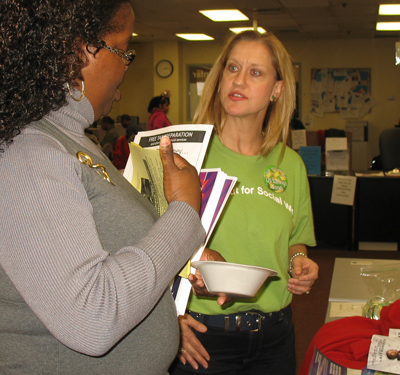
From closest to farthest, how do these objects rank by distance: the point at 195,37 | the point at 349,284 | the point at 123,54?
the point at 123,54 → the point at 349,284 → the point at 195,37

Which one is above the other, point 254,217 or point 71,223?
point 71,223

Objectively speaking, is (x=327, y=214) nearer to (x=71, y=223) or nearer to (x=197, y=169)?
(x=197, y=169)

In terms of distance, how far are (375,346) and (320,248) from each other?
436 centimetres

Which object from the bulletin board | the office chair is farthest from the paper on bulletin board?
the bulletin board

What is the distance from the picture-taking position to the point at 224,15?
25.5 feet

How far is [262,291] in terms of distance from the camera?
131cm

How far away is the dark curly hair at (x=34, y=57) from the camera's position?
60 centimetres

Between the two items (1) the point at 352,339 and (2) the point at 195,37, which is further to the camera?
(2) the point at 195,37

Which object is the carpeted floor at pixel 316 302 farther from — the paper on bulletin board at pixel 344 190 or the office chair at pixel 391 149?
the office chair at pixel 391 149

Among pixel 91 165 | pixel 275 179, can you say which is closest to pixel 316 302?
pixel 275 179

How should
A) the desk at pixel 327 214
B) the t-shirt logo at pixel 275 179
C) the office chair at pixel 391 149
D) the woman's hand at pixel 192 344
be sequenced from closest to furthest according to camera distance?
the woman's hand at pixel 192 344 < the t-shirt logo at pixel 275 179 < the desk at pixel 327 214 < the office chair at pixel 391 149

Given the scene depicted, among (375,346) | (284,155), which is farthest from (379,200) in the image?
(375,346)

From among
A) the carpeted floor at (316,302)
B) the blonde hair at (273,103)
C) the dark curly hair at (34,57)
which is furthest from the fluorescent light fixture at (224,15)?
the dark curly hair at (34,57)

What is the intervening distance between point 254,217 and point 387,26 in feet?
28.5
